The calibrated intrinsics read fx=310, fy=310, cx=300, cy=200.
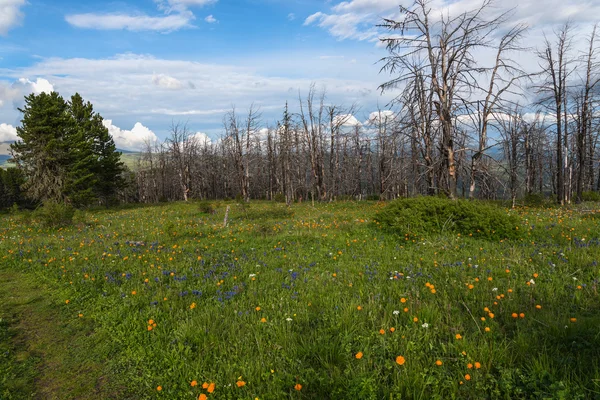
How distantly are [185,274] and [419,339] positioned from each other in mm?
4816

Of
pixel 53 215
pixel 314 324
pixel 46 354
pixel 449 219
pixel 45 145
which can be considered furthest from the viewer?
pixel 45 145

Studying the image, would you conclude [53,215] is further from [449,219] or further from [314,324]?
[449,219]

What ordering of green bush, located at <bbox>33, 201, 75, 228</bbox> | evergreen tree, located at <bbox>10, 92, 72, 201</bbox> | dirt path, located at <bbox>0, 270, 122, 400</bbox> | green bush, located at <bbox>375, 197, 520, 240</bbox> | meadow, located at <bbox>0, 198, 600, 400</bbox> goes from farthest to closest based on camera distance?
1. evergreen tree, located at <bbox>10, 92, 72, 201</bbox>
2. green bush, located at <bbox>33, 201, 75, 228</bbox>
3. green bush, located at <bbox>375, 197, 520, 240</bbox>
4. dirt path, located at <bbox>0, 270, 122, 400</bbox>
5. meadow, located at <bbox>0, 198, 600, 400</bbox>

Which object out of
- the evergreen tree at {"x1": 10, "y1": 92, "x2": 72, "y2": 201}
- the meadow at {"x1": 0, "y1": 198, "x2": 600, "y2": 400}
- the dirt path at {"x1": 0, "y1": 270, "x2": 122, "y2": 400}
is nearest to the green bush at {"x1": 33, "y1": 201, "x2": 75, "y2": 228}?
the meadow at {"x1": 0, "y1": 198, "x2": 600, "y2": 400}

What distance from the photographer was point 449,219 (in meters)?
8.85

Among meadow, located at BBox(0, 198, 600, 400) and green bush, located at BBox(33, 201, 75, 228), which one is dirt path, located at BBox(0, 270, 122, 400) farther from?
green bush, located at BBox(33, 201, 75, 228)

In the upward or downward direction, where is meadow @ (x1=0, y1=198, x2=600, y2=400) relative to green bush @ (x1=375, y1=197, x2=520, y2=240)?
downward

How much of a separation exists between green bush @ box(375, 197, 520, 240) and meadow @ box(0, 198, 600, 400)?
23.2 inches

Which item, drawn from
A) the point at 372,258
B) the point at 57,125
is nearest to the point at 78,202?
the point at 57,125

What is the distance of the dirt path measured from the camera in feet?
11.6

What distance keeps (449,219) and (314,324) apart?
248 inches

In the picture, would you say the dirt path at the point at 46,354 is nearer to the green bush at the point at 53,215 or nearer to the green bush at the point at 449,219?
the green bush at the point at 449,219

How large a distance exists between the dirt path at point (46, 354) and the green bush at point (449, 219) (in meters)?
7.83

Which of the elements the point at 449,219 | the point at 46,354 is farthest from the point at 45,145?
the point at 449,219
